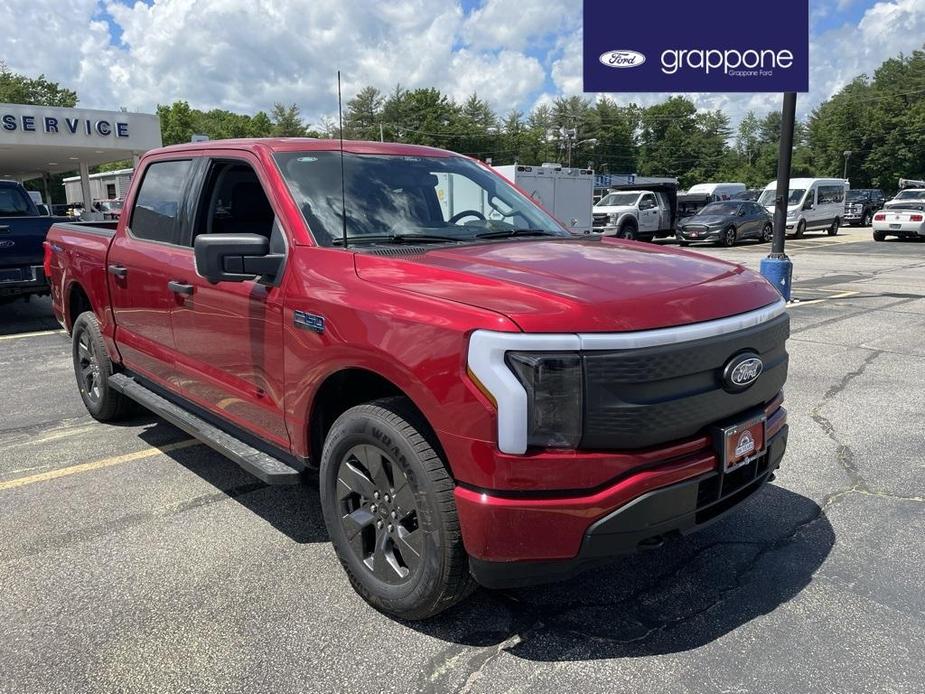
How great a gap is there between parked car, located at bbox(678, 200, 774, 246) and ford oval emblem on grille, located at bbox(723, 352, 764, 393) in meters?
23.1

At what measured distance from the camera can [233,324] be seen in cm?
346

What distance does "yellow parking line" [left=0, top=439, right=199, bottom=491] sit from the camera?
4312mm

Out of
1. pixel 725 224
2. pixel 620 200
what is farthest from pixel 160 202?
pixel 620 200

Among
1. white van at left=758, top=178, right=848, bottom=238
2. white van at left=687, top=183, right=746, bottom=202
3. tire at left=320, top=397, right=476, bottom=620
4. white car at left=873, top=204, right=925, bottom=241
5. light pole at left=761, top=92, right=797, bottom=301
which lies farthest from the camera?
white van at left=687, top=183, right=746, bottom=202

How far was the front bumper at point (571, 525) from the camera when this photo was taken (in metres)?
2.33

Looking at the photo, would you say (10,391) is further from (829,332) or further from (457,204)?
(829,332)

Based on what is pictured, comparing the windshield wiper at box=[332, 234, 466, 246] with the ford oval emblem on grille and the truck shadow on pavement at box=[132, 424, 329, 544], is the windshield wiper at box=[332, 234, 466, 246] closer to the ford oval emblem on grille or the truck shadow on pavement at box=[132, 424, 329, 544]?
the truck shadow on pavement at box=[132, 424, 329, 544]

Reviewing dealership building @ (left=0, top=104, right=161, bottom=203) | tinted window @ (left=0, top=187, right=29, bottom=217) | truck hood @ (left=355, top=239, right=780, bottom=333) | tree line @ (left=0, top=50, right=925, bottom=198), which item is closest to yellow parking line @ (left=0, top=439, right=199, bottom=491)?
truck hood @ (left=355, top=239, right=780, bottom=333)

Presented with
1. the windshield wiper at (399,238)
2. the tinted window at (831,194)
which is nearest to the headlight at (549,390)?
the windshield wiper at (399,238)

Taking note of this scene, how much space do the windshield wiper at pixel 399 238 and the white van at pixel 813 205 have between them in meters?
27.6

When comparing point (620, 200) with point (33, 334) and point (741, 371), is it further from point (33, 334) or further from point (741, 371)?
point (741, 371)

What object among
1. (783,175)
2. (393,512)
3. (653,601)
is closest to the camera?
(393,512)

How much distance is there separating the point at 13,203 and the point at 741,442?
1115 cm

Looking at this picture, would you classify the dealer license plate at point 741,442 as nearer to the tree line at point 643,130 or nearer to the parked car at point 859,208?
the parked car at point 859,208
